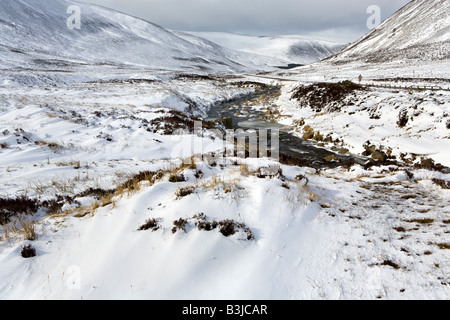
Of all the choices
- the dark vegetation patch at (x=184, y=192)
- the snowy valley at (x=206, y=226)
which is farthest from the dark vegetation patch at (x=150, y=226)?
the dark vegetation patch at (x=184, y=192)

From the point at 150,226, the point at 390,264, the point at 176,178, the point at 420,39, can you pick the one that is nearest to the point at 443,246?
the point at 390,264

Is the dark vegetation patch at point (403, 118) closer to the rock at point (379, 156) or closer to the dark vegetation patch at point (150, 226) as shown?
the rock at point (379, 156)

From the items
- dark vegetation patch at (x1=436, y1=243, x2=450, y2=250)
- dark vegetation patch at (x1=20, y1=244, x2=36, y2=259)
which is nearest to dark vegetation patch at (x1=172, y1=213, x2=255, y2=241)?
dark vegetation patch at (x1=20, y1=244, x2=36, y2=259)

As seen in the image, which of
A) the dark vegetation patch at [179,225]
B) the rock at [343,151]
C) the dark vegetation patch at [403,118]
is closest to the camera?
the dark vegetation patch at [179,225]

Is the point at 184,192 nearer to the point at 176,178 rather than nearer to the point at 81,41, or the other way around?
the point at 176,178

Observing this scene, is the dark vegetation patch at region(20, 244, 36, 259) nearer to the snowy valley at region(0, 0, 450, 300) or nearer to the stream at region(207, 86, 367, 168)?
the snowy valley at region(0, 0, 450, 300)
